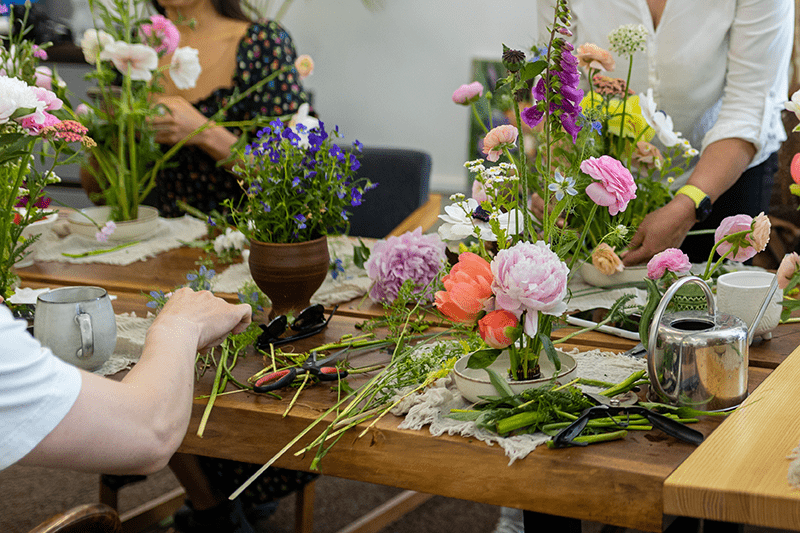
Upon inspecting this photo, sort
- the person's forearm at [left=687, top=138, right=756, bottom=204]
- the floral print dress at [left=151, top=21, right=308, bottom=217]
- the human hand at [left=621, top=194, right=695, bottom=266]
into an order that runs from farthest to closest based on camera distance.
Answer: the floral print dress at [left=151, top=21, right=308, bottom=217]
the person's forearm at [left=687, top=138, right=756, bottom=204]
the human hand at [left=621, top=194, right=695, bottom=266]

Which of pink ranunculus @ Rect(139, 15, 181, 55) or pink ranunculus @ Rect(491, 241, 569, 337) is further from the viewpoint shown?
pink ranunculus @ Rect(139, 15, 181, 55)

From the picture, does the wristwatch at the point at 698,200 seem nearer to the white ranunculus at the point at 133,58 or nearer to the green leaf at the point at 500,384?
the green leaf at the point at 500,384

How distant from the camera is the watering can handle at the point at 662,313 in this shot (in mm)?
841

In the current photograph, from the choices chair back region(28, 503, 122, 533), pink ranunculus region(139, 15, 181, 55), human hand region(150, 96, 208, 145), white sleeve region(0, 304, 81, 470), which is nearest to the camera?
white sleeve region(0, 304, 81, 470)

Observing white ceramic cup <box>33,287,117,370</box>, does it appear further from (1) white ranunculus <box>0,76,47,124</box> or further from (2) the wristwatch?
(2) the wristwatch

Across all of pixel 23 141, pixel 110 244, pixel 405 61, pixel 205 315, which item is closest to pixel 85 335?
pixel 205 315

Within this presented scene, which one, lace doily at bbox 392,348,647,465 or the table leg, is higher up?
lace doily at bbox 392,348,647,465

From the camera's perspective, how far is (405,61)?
409cm

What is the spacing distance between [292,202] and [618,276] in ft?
1.97

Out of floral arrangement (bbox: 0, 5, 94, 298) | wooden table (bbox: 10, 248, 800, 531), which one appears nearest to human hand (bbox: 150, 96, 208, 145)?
floral arrangement (bbox: 0, 5, 94, 298)

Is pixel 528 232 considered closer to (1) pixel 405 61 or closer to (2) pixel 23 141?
(2) pixel 23 141

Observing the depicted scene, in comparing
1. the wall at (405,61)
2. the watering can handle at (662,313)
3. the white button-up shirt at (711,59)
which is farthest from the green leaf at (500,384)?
the wall at (405,61)

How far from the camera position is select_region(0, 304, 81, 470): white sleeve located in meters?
0.66

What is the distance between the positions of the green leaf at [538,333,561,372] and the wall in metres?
3.21
